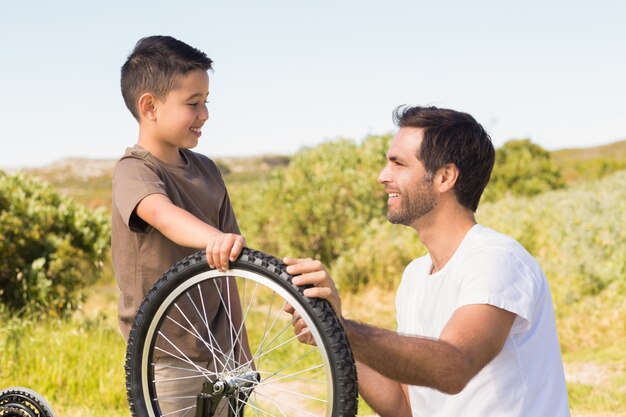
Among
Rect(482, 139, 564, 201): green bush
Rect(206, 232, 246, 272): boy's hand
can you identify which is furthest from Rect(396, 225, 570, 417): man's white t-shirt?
Rect(482, 139, 564, 201): green bush

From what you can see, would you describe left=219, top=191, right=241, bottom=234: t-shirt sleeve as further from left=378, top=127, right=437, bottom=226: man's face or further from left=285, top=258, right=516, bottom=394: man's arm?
left=285, top=258, right=516, bottom=394: man's arm

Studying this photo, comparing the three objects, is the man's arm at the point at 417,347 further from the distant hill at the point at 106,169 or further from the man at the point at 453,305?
the distant hill at the point at 106,169

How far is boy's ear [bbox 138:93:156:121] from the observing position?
2904mm

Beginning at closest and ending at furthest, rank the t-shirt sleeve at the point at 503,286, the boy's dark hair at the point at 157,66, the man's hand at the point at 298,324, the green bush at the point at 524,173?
the man's hand at the point at 298,324, the t-shirt sleeve at the point at 503,286, the boy's dark hair at the point at 157,66, the green bush at the point at 524,173

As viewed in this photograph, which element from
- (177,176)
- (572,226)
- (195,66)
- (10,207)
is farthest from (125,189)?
(572,226)

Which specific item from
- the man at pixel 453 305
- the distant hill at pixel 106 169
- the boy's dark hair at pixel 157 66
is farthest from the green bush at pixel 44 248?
the distant hill at pixel 106 169

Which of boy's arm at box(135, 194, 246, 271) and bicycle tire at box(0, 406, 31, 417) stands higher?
boy's arm at box(135, 194, 246, 271)

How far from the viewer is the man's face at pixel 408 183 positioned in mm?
2920

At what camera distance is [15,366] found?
6.47 meters

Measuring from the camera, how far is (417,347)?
232 centimetres

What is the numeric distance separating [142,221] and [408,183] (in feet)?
3.18

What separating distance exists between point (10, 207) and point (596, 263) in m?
7.06

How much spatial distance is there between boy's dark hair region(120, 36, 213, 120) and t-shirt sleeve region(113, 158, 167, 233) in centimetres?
29

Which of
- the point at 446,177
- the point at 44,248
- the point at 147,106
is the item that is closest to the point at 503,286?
the point at 446,177
